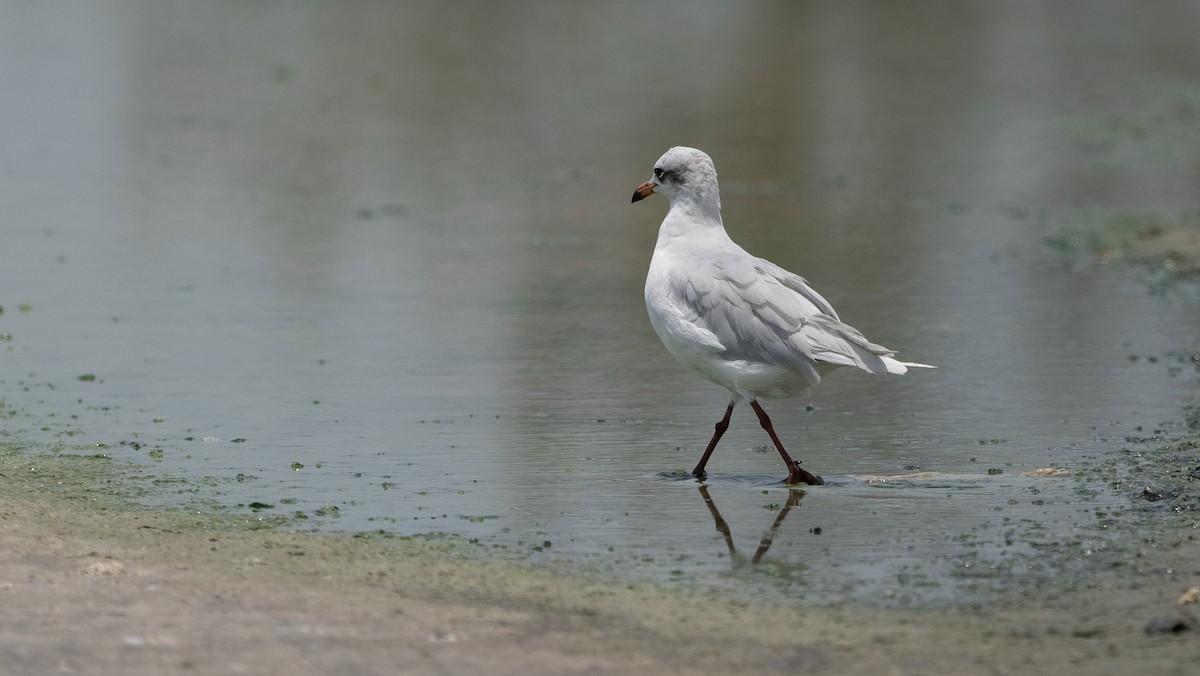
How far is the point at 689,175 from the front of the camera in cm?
838

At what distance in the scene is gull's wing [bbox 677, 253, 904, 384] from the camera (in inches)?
303

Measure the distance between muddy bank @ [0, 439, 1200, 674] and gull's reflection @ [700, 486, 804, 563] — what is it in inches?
24.1

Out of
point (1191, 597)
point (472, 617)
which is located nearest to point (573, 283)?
point (472, 617)

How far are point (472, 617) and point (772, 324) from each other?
2.43 meters

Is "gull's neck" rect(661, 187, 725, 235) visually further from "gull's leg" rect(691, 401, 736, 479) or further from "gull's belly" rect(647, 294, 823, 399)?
"gull's leg" rect(691, 401, 736, 479)

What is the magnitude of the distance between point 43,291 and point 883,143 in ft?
34.2

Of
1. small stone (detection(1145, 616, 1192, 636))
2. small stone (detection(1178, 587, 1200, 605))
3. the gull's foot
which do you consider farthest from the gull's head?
small stone (detection(1145, 616, 1192, 636))

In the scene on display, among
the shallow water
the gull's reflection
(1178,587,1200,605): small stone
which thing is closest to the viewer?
(1178,587,1200,605): small stone

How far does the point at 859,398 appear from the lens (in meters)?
9.56

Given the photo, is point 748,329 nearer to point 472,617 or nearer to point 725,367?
point 725,367

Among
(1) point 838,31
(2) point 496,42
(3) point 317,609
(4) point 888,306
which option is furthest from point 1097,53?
(3) point 317,609

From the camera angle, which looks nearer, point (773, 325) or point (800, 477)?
point (800, 477)

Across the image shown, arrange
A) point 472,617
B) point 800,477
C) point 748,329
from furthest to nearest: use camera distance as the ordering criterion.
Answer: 1. point 748,329
2. point 800,477
3. point 472,617

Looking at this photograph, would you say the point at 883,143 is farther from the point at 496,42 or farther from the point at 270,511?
the point at 270,511
